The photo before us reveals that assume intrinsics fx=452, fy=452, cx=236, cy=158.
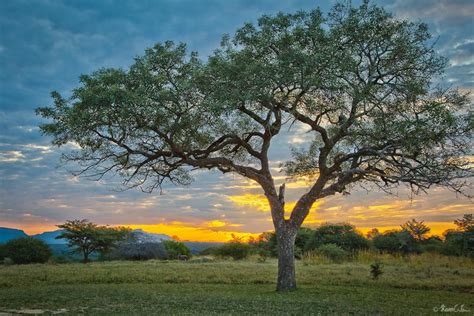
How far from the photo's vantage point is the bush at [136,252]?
35.3 metres

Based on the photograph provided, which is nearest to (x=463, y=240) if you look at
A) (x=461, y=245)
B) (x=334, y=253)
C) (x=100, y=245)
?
(x=461, y=245)

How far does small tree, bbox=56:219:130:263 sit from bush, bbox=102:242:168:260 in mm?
867

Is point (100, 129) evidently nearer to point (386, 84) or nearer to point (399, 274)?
point (386, 84)

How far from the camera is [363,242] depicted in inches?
1699

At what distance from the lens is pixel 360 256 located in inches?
1262

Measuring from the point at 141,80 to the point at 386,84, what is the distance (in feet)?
32.5

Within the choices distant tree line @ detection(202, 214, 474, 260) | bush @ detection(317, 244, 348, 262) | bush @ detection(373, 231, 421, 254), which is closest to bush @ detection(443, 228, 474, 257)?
distant tree line @ detection(202, 214, 474, 260)

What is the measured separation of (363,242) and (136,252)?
21.4 m

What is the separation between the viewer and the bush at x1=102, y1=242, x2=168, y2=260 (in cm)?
3534

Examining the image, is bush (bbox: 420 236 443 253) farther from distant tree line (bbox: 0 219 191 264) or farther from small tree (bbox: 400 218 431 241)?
distant tree line (bbox: 0 219 191 264)

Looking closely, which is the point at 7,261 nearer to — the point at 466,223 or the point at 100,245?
the point at 100,245

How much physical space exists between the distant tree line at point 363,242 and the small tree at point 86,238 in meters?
9.57

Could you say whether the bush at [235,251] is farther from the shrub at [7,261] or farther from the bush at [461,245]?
the bush at [461,245]

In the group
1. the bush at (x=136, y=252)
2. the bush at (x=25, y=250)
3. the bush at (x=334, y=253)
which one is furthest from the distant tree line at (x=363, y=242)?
the bush at (x=25, y=250)
